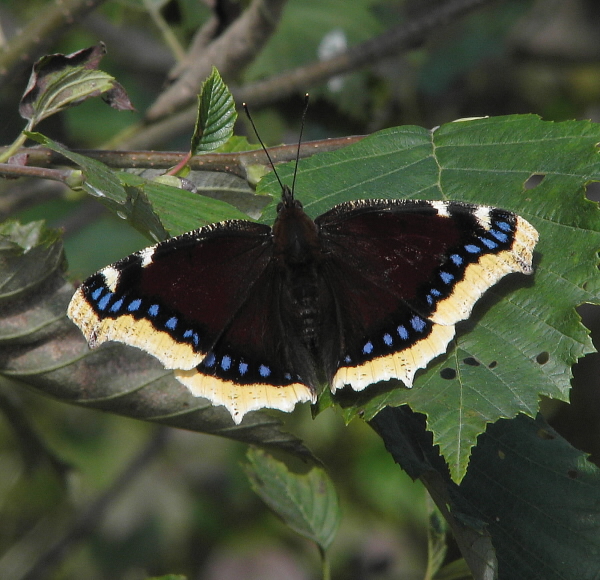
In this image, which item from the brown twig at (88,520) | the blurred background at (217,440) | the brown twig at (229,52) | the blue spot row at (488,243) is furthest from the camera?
the blurred background at (217,440)

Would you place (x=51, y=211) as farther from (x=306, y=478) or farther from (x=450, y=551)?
(x=450, y=551)

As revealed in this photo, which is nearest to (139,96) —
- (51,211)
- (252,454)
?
(51,211)

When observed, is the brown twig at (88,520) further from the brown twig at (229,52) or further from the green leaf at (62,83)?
the green leaf at (62,83)

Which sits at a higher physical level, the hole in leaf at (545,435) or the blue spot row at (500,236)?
the blue spot row at (500,236)

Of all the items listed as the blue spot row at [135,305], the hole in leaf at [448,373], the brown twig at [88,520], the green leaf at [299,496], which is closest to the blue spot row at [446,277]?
the hole in leaf at [448,373]

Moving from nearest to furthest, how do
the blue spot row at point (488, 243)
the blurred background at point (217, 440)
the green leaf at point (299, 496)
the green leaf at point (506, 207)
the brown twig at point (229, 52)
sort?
the green leaf at point (506, 207)
the blue spot row at point (488, 243)
the green leaf at point (299, 496)
the brown twig at point (229, 52)
the blurred background at point (217, 440)

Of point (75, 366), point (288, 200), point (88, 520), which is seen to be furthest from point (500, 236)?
point (88, 520)
